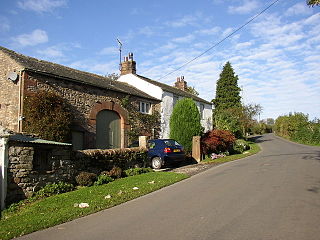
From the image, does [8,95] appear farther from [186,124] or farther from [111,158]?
[186,124]

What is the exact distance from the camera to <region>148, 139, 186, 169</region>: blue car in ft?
51.0

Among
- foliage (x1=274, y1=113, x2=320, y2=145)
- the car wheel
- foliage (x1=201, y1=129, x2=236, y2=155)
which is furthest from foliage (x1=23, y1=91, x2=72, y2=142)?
foliage (x1=274, y1=113, x2=320, y2=145)

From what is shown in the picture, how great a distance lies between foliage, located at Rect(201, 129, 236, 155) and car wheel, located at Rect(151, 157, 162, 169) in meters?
5.64

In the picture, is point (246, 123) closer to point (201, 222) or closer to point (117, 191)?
point (117, 191)

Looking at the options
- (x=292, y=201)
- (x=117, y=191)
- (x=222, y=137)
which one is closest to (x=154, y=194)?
(x=117, y=191)

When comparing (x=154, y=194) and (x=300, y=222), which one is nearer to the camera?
(x=300, y=222)

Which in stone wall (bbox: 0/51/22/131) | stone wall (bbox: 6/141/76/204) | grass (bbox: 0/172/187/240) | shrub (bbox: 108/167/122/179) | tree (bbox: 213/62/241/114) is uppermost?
tree (bbox: 213/62/241/114)

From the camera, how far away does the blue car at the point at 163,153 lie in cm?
1554

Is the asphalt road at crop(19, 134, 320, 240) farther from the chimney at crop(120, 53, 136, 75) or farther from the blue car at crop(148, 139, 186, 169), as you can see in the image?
the chimney at crop(120, 53, 136, 75)

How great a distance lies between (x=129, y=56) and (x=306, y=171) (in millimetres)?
19736

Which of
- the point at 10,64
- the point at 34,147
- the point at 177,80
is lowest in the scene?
the point at 34,147

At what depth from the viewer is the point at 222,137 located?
22.7m

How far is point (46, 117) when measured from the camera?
14.1 metres

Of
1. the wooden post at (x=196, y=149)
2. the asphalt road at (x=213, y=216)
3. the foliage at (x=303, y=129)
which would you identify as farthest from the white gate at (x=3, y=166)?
the foliage at (x=303, y=129)
